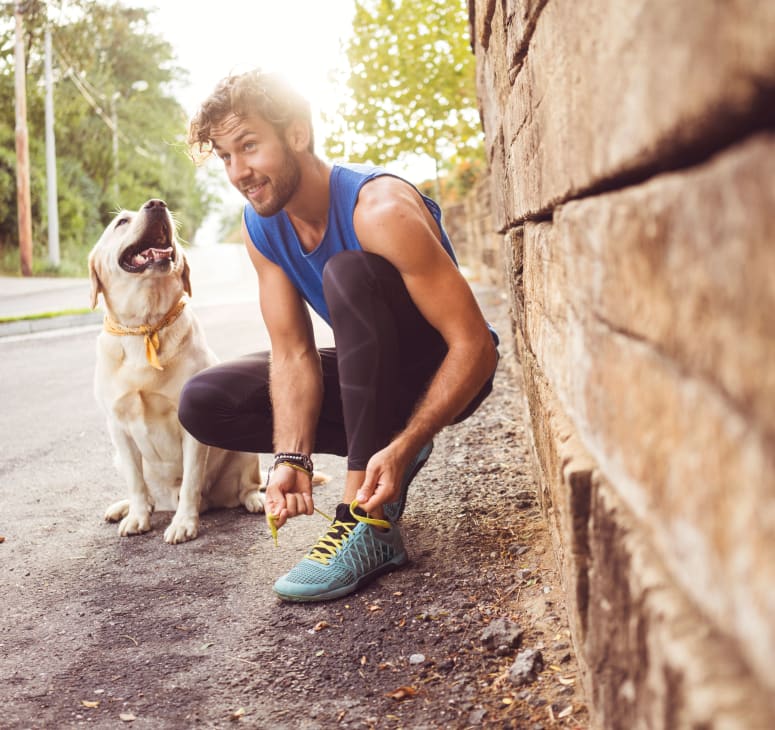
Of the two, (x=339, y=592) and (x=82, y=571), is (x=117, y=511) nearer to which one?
(x=82, y=571)

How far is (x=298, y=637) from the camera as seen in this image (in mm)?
2195

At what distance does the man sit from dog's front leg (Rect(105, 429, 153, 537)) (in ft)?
2.63

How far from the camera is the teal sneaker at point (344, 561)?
2.37m

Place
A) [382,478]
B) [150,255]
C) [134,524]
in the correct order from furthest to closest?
[150,255] → [134,524] → [382,478]

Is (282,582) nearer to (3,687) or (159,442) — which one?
(3,687)

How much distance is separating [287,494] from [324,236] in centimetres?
81

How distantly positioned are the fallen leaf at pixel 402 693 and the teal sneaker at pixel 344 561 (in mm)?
527

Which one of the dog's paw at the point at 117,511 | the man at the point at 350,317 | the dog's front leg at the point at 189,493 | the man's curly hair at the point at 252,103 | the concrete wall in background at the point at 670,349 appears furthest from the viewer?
the dog's paw at the point at 117,511

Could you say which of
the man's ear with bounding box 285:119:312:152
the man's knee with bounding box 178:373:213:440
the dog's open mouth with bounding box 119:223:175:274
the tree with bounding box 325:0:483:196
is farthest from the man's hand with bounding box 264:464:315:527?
the tree with bounding box 325:0:483:196

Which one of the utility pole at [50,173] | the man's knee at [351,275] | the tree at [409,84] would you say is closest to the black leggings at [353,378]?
the man's knee at [351,275]

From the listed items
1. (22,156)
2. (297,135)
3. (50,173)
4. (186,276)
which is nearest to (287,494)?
(297,135)

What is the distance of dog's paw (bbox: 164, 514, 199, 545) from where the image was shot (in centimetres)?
305

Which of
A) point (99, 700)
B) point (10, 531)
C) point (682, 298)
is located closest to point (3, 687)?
point (99, 700)

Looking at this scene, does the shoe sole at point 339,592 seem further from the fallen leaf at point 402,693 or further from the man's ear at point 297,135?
the man's ear at point 297,135
